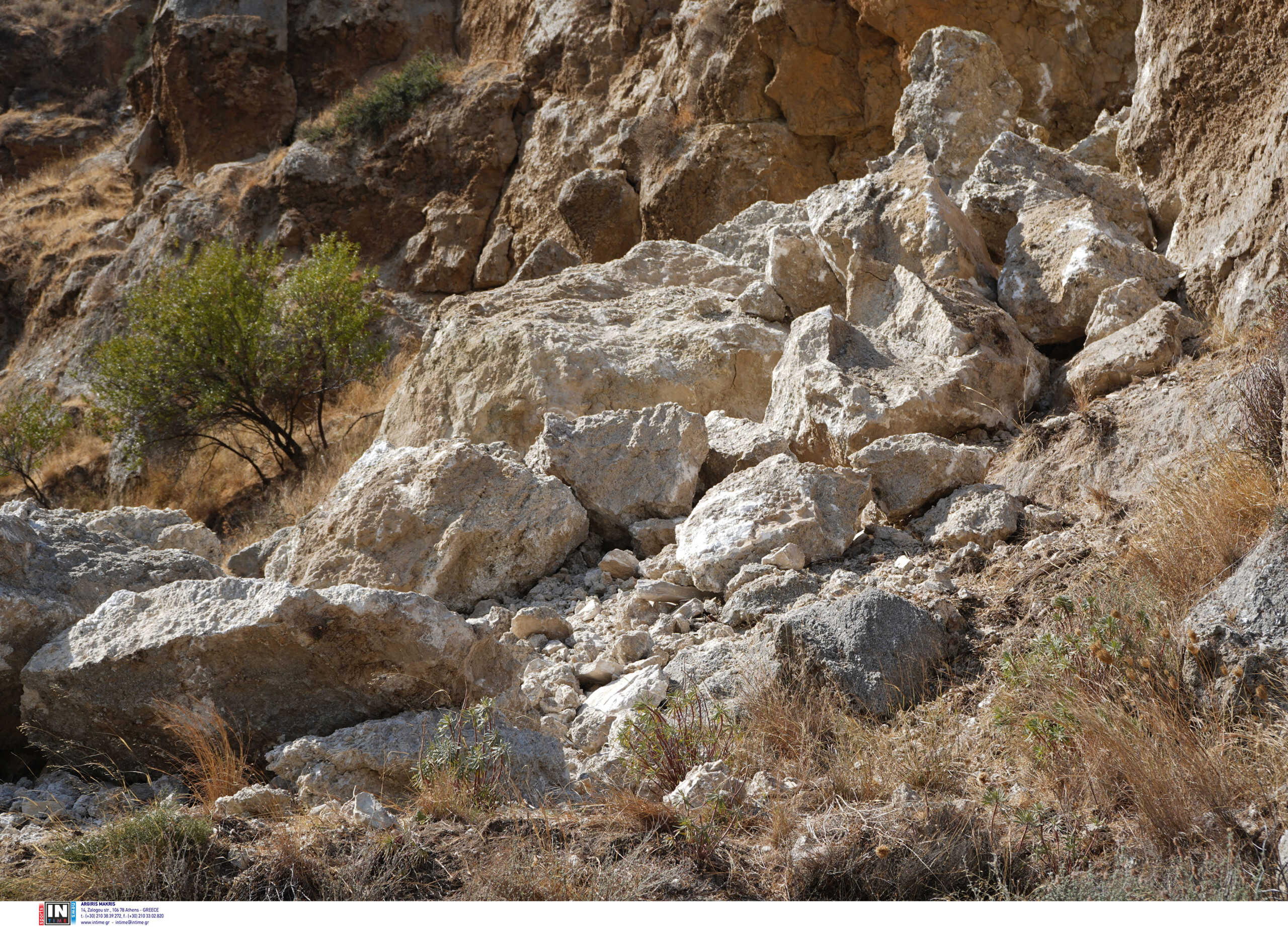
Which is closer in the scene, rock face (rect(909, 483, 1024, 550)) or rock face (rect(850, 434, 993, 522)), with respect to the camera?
rock face (rect(909, 483, 1024, 550))

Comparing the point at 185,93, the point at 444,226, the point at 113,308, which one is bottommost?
the point at 113,308

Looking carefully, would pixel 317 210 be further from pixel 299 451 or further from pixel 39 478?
pixel 299 451

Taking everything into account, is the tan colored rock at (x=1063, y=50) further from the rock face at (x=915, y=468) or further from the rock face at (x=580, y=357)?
the rock face at (x=915, y=468)

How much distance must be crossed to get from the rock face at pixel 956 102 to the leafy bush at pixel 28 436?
34.6 ft

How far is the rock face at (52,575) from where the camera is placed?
351cm

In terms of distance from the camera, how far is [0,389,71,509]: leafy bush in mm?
12078

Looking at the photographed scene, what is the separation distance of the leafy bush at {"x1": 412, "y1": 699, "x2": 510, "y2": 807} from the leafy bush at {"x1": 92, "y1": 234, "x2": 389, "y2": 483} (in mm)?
7880

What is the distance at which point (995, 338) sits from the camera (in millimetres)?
5648

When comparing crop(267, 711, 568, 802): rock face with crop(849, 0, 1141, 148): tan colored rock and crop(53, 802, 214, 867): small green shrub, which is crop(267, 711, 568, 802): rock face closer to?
crop(53, 802, 214, 867): small green shrub

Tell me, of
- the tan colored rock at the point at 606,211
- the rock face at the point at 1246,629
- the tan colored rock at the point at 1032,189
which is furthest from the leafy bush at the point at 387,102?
the rock face at the point at 1246,629

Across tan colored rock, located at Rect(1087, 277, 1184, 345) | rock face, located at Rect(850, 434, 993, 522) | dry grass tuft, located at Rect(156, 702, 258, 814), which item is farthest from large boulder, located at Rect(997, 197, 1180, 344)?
dry grass tuft, located at Rect(156, 702, 258, 814)

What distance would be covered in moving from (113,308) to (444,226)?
6.62 m

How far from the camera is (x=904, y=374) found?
18.2 ft

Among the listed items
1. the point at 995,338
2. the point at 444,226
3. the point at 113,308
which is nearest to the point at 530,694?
the point at 995,338
